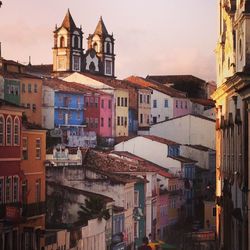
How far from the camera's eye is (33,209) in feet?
122

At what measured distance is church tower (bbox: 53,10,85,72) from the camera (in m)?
120

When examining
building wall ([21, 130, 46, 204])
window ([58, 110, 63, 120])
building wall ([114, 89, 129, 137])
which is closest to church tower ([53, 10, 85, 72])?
building wall ([114, 89, 129, 137])

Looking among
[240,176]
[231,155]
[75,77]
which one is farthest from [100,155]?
[75,77]

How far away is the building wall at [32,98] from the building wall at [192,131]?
12.5 metres

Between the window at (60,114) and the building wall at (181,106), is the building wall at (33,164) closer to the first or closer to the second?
the window at (60,114)

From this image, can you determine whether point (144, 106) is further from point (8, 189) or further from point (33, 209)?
point (8, 189)

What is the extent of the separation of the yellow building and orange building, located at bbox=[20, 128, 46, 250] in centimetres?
706

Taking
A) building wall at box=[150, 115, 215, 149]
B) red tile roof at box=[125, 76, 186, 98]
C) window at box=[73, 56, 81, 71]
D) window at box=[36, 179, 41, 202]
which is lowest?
window at box=[36, 179, 41, 202]

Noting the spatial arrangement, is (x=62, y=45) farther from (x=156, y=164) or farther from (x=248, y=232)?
(x=248, y=232)

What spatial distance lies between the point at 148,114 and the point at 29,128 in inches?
2506

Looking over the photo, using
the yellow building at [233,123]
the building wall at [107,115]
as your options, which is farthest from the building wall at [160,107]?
the yellow building at [233,123]

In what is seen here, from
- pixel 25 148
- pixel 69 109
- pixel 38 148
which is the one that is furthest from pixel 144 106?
pixel 25 148

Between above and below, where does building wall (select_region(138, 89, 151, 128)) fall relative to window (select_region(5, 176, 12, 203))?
above

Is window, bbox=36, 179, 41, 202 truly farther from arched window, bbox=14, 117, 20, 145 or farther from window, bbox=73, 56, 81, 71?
window, bbox=73, 56, 81, 71
